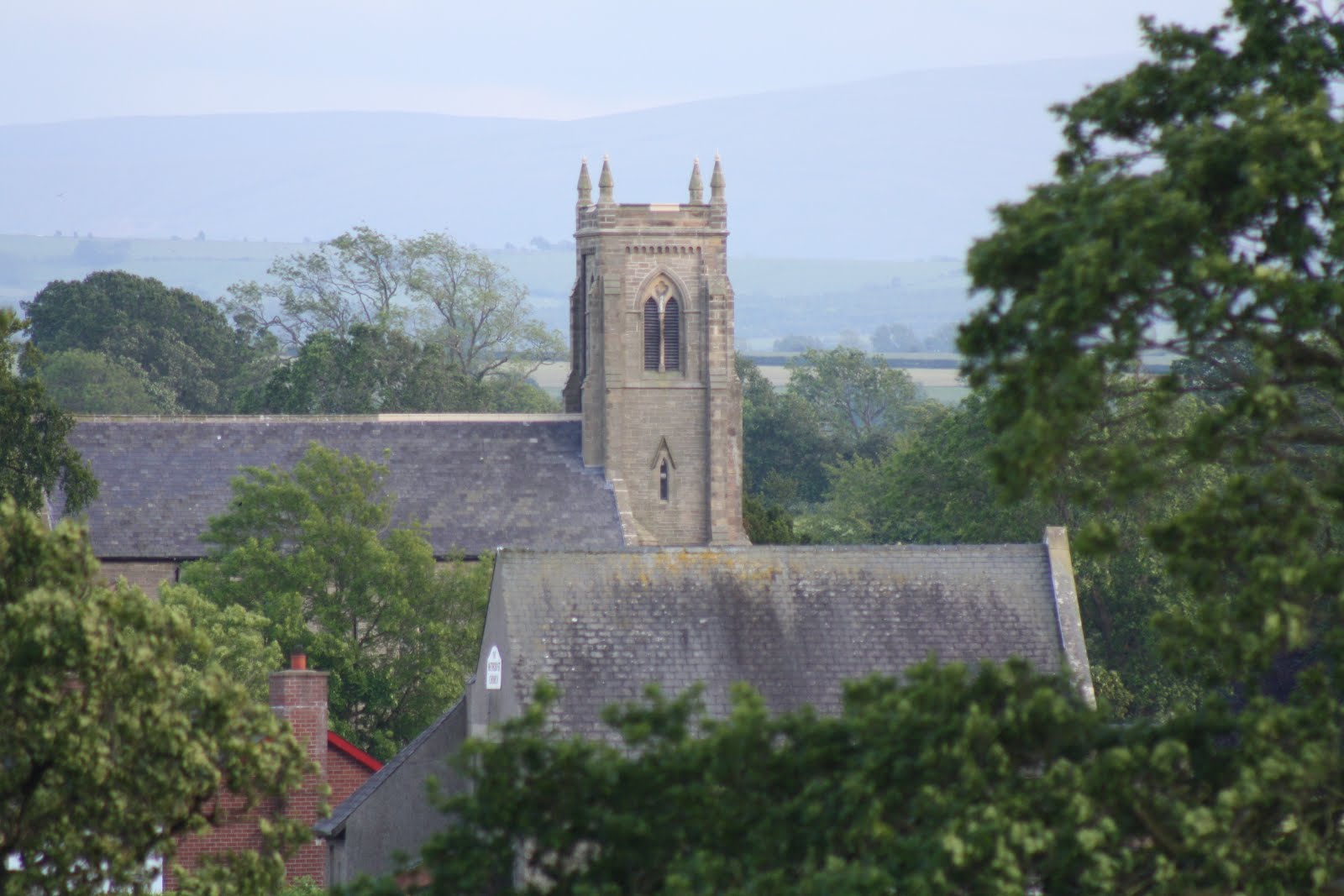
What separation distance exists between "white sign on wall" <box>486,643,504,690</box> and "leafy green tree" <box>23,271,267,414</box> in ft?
264

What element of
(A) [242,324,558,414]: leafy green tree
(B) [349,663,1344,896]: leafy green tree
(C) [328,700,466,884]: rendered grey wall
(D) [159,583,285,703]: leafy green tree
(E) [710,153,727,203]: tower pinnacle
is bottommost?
(B) [349,663,1344,896]: leafy green tree

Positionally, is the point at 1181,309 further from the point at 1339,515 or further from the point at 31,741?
the point at 31,741

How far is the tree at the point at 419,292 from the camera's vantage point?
106 metres

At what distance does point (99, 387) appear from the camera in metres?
102

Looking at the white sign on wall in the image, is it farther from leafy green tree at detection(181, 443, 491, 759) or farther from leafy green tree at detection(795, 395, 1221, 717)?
leafy green tree at detection(795, 395, 1221, 717)

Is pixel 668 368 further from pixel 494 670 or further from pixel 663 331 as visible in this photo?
pixel 494 670

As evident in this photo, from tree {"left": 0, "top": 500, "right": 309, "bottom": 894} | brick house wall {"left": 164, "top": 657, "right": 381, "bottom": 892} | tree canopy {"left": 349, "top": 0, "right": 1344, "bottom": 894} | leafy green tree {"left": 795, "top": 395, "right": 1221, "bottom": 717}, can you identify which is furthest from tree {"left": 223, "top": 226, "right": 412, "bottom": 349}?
tree canopy {"left": 349, "top": 0, "right": 1344, "bottom": 894}

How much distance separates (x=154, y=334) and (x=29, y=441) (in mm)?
80093

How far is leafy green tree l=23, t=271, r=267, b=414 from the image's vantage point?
358 feet

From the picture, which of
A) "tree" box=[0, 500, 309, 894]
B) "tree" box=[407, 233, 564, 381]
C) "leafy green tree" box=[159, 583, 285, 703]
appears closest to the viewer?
"tree" box=[0, 500, 309, 894]

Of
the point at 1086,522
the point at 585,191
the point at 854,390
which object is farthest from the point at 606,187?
the point at 854,390

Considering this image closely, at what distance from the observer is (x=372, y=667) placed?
4228cm

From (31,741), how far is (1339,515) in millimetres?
9327

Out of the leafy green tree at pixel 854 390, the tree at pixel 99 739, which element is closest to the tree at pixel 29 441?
the tree at pixel 99 739
